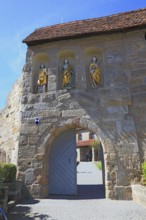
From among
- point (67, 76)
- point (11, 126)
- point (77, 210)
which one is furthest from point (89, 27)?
point (77, 210)

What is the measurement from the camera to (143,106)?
6.80m

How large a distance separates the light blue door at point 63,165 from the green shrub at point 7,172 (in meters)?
1.32

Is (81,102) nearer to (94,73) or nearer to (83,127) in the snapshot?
(83,127)

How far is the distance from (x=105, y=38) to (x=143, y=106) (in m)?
2.85

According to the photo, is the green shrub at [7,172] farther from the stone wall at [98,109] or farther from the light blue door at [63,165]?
the light blue door at [63,165]

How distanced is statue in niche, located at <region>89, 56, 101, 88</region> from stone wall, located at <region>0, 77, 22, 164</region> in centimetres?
284

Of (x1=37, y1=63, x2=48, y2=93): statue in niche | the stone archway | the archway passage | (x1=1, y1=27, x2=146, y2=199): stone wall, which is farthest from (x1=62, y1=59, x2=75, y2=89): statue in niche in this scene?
the archway passage

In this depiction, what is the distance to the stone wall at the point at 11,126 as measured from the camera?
779 centimetres

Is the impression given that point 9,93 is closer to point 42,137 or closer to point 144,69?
point 42,137

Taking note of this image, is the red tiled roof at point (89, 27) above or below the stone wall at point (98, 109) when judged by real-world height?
above

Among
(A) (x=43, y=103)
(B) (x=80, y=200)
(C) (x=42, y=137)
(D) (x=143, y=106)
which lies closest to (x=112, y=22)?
(D) (x=143, y=106)

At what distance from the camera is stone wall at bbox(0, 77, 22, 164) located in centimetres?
779

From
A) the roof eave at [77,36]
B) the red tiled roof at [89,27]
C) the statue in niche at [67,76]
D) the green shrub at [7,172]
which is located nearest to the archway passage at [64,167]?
the green shrub at [7,172]

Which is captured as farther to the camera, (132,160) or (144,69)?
(144,69)
